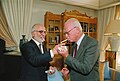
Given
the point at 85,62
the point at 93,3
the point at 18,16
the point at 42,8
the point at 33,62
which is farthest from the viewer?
the point at 93,3

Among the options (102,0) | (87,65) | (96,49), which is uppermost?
(102,0)

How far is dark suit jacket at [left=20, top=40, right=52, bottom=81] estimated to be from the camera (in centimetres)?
181

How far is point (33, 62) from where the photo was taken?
1813 mm

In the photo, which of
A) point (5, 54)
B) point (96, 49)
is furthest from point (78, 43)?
point (5, 54)

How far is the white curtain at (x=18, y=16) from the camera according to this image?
11.1 feet

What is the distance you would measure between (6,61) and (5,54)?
6.1 inches

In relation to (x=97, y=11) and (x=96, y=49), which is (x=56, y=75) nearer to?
(x=96, y=49)

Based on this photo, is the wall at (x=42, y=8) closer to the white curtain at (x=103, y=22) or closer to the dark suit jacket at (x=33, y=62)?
the white curtain at (x=103, y=22)

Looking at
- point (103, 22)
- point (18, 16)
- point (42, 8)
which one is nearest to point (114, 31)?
point (103, 22)

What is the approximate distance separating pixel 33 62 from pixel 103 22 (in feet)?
12.5

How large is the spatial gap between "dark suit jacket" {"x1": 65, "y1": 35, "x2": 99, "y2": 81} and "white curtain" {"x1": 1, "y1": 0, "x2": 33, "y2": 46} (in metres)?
2.25

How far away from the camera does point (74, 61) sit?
1.35 metres

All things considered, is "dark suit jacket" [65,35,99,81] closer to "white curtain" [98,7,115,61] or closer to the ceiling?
the ceiling

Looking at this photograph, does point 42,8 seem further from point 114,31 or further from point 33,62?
point 33,62
